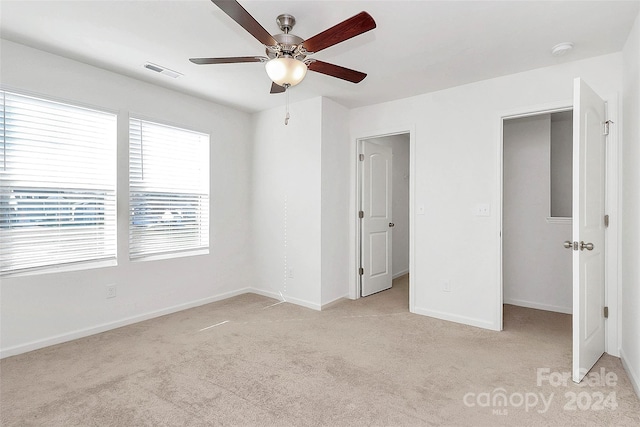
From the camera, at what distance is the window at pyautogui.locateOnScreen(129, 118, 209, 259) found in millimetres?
3438

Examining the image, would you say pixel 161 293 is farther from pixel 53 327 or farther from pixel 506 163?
pixel 506 163

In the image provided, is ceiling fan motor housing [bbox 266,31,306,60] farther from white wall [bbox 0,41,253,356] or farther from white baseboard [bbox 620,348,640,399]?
white baseboard [bbox 620,348,640,399]

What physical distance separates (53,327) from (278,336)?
6.35 feet

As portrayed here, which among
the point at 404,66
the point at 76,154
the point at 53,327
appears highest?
the point at 404,66

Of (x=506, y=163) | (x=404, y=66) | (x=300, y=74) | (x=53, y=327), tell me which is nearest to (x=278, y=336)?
(x=53, y=327)

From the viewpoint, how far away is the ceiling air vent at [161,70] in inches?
118

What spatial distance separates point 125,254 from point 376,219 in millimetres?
3040

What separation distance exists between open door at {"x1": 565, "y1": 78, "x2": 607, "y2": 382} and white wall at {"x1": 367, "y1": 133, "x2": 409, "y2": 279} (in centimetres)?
310

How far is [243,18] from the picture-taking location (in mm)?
1647

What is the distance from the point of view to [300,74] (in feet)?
6.73

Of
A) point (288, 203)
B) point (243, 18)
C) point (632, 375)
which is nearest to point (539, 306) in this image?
point (632, 375)

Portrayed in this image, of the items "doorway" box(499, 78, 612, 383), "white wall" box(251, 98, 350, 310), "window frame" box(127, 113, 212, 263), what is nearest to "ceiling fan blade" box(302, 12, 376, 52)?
"doorway" box(499, 78, 612, 383)

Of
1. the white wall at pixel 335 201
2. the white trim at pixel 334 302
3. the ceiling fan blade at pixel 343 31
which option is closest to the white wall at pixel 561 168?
the white wall at pixel 335 201

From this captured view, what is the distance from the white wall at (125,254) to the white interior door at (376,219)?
1.64 meters
